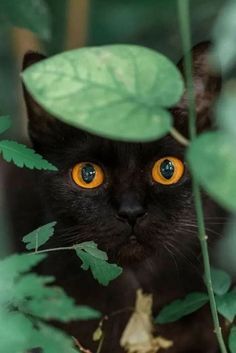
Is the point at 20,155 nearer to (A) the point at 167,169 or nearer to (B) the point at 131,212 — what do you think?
(B) the point at 131,212

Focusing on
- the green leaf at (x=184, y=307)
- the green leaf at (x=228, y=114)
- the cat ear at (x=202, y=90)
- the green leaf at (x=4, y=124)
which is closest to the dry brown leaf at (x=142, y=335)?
the green leaf at (x=184, y=307)

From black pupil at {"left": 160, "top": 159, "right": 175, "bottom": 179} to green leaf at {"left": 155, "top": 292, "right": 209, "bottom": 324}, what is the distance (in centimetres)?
39

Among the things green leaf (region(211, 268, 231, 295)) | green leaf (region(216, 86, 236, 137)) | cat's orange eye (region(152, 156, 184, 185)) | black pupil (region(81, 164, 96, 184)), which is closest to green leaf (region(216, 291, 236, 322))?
green leaf (region(211, 268, 231, 295))

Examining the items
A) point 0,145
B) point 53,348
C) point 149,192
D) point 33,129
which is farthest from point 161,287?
point 53,348

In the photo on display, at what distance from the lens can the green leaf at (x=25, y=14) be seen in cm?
178

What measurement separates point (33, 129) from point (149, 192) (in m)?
0.46

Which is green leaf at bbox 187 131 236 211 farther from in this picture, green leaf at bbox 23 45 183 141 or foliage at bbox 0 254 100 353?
foliage at bbox 0 254 100 353

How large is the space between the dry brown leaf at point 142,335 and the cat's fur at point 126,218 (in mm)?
168

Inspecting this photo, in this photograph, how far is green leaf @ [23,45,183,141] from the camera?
3.16 feet

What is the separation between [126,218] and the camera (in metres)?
1.95

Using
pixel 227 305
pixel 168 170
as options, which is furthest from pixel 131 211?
pixel 227 305

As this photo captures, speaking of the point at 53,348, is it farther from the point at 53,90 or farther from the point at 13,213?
the point at 13,213

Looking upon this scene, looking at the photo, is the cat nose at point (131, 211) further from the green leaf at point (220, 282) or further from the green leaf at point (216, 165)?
the green leaf at point (216, 165)

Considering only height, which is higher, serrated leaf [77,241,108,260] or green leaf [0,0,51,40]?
green leaf [0,0,51,40]
